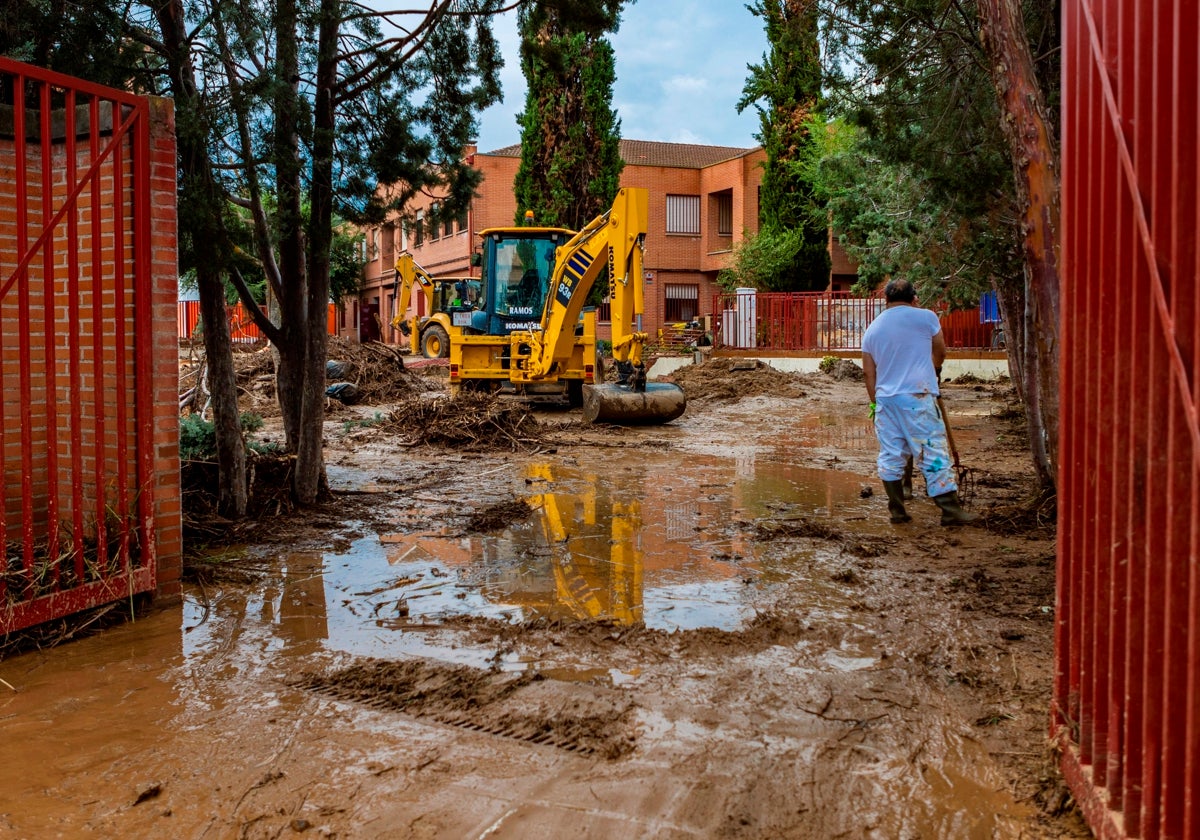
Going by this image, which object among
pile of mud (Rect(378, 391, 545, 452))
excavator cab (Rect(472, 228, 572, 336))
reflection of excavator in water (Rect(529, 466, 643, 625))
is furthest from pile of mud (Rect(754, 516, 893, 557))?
excavator cab (Rect(472, 228, 572, 336))

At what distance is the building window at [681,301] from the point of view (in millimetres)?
40062

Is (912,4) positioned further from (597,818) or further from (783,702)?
(597,818)

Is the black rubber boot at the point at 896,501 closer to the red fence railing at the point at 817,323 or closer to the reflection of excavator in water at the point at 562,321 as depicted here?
the reflection of excavator in water at the point at 562,321

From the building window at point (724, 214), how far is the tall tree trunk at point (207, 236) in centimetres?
3413

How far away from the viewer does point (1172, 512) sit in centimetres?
233

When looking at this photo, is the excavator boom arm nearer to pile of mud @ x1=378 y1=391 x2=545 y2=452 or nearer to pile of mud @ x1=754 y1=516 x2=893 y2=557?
pile of mud @ x1=378 y1=391 x2=545 y2=452

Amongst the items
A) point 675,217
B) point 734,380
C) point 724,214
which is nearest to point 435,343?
point 734,380

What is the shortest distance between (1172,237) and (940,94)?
303 inches

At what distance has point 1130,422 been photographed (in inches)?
A: 103

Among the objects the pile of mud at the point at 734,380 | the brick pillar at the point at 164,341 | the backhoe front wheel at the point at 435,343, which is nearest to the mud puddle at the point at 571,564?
the brick pillar at the point at 164,341

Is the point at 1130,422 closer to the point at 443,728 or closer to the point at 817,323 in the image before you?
the point at 443,728

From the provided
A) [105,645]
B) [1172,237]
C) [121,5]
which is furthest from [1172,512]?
[121,5]

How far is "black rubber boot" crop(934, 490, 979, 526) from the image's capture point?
25.0ft

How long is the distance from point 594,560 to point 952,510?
9.57ft
